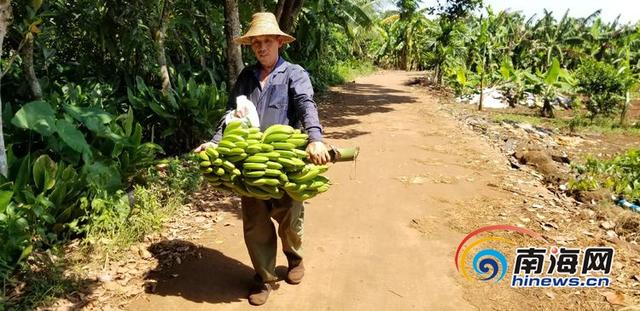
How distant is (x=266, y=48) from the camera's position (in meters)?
3.16

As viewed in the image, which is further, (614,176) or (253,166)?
(614,176)

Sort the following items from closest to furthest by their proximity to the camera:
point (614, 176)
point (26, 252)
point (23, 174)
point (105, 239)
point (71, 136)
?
point (26, 252) → point (23, 174) → point (105, 239) → point (71, 136) → point (614, 176)

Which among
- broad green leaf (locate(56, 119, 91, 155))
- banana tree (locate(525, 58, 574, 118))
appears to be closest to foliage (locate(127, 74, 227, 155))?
broad green leaf (locate(56, 119, 91, 155))

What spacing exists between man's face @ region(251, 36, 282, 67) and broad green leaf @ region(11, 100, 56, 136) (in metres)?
2.24

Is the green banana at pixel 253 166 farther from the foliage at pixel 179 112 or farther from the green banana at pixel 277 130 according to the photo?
the foliage at pixel 179 112

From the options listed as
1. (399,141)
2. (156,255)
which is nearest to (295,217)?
(156,255)

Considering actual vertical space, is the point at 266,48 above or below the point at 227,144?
above

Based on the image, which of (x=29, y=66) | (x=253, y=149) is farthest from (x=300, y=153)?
(x=29, y=66)

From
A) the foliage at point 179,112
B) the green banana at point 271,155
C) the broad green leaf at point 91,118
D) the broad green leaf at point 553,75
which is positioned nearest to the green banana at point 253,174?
the green banana at point 271,155

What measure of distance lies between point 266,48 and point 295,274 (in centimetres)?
181

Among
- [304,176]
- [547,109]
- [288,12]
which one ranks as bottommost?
[547,109]

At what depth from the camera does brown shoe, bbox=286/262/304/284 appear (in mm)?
3729

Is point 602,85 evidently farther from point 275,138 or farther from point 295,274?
point 275,138

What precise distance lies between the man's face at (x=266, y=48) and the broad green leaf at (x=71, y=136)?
2.13 metres
